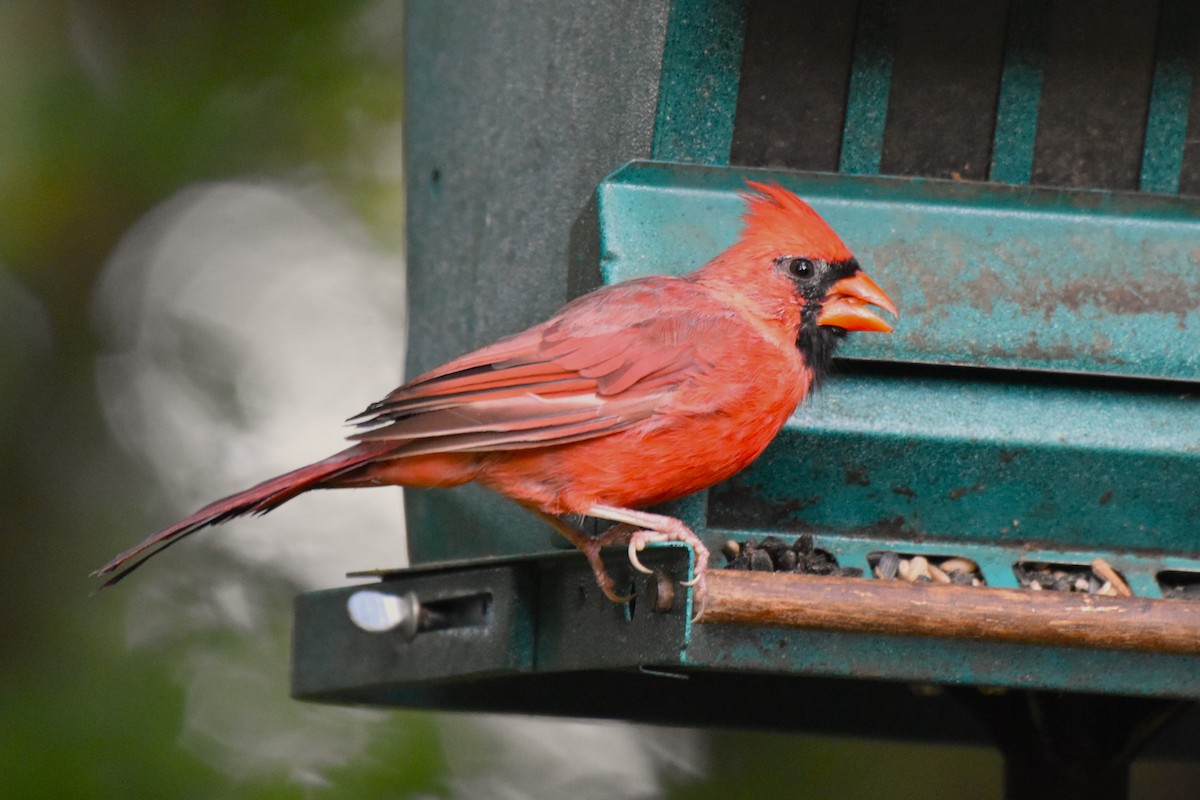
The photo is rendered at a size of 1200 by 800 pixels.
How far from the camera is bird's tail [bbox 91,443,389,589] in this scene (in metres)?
2.91

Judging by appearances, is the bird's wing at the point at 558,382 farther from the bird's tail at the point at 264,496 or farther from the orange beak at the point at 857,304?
the orange beak at the point at 857,304

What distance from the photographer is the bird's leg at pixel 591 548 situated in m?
2.77

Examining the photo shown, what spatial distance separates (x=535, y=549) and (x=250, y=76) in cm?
149

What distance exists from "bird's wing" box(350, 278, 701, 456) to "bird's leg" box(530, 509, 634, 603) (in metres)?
0.19

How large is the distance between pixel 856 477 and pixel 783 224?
0.46 meters

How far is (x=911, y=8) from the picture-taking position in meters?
3.31

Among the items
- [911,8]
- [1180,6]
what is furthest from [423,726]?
[1180,6]

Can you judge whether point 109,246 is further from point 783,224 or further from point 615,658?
point 615,658

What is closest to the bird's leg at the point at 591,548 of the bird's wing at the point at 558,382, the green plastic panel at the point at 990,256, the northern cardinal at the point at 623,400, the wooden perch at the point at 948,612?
the northern cardinal at the point at 623,400

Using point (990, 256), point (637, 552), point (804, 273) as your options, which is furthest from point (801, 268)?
point (637, 552)

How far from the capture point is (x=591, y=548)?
3.03 meters

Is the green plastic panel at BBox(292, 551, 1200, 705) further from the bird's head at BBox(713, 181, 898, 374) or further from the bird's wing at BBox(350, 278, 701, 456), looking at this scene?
the bird's head at BBox(713, 181, 898, 374)

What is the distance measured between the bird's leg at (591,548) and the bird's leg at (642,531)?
0.03 meters

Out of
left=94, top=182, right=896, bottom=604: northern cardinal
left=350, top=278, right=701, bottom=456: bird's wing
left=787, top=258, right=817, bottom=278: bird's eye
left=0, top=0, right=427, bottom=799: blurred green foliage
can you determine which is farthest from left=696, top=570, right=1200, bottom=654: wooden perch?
left=0, top=0, right=427, bottom=799: blurred green foliage
